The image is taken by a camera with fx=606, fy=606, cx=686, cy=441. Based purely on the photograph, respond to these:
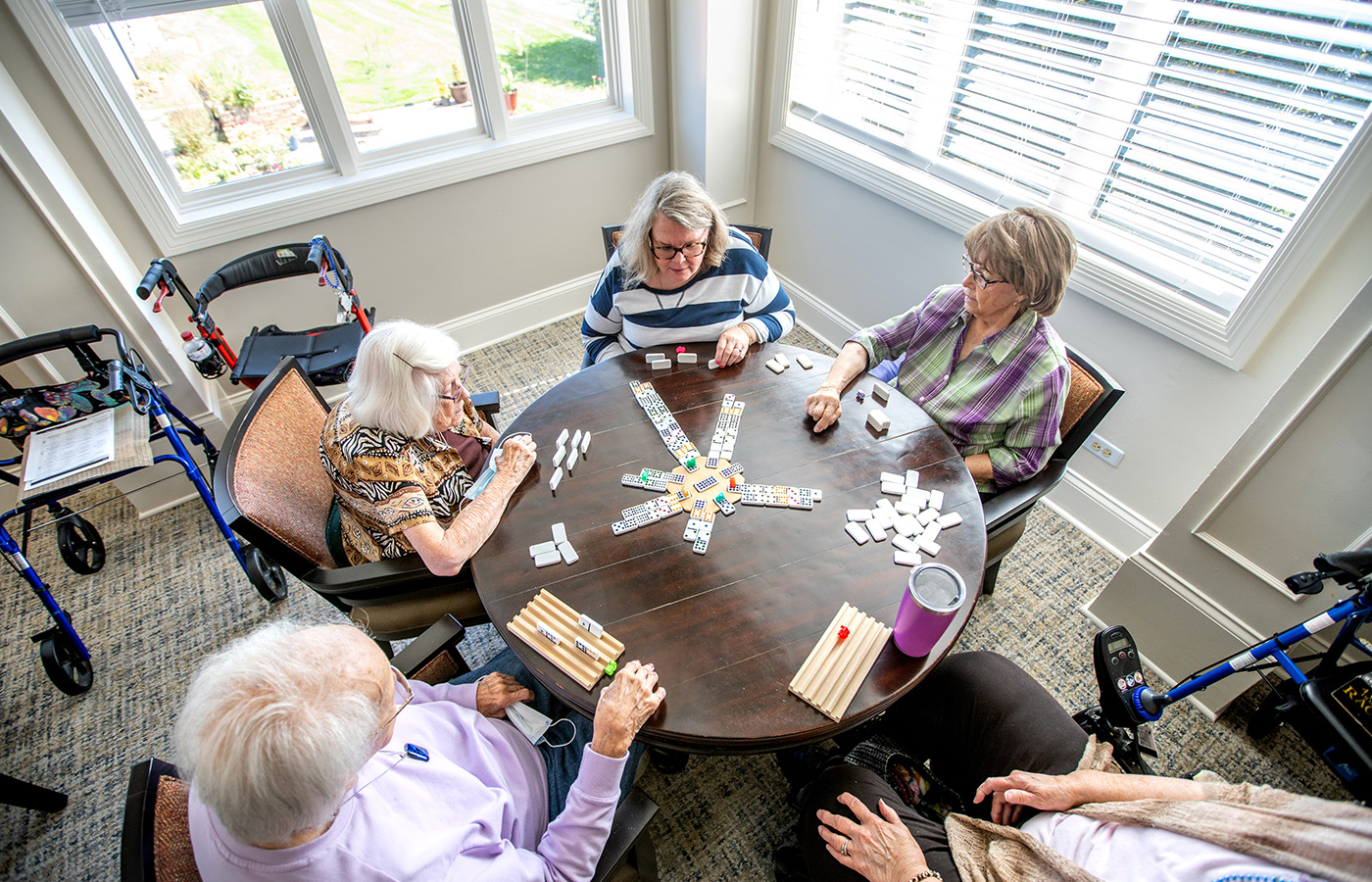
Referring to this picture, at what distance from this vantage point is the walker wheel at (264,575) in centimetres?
226

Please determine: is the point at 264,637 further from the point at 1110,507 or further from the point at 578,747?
the point at 1110,507

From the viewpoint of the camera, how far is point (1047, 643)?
223 cm

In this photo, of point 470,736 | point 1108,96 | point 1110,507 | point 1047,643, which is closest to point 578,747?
point 470,736

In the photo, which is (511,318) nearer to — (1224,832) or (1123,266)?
(1123,266)

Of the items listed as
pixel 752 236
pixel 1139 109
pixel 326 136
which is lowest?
pixel 752 236

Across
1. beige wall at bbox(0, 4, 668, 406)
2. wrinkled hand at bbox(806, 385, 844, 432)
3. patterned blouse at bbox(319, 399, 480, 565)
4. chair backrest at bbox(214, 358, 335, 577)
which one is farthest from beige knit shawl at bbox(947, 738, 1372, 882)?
beige wall at bbox(0, 4, 668, 406)

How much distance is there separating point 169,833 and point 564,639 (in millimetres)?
686

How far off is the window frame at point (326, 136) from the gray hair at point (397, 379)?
182cm

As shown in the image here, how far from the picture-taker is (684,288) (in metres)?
2.16

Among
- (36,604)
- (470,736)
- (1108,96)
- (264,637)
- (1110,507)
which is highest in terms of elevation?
(1108,96)

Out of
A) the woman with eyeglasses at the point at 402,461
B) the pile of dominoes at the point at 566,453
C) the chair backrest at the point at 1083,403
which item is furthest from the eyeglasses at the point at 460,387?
the chair backrest at the point at 1083,403

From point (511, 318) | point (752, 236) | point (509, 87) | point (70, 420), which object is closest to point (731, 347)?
point (752, 236)

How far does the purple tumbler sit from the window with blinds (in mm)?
1709

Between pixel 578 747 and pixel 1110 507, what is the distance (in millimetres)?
2340
